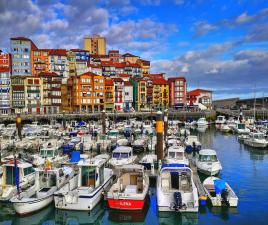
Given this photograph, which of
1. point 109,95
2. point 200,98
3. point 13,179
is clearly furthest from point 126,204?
point 200,98

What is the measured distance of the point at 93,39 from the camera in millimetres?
186500

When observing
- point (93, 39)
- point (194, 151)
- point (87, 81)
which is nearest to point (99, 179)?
point (194, 151)

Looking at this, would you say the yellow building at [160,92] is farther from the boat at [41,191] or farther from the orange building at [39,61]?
the boat at [41,191]

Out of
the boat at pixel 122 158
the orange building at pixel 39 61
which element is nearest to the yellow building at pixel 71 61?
the orange building at pixel 39 61

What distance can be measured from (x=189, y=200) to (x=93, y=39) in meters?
174

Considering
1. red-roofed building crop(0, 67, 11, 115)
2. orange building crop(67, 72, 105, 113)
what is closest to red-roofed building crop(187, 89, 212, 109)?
orange building crop(67, 72, 105, 113)

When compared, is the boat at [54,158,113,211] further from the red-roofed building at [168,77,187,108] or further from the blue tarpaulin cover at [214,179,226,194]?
the red-roofed building at [168,77,187,108]

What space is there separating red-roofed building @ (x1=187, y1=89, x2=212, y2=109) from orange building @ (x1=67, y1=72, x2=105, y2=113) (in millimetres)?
42469

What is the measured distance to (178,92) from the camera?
13212 cm

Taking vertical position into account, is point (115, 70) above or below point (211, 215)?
above

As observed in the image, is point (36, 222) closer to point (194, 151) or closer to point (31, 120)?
point (194, 151)

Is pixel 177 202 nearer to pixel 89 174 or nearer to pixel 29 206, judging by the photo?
pixel 89 174

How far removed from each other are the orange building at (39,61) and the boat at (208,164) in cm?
9982

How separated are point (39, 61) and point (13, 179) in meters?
104
